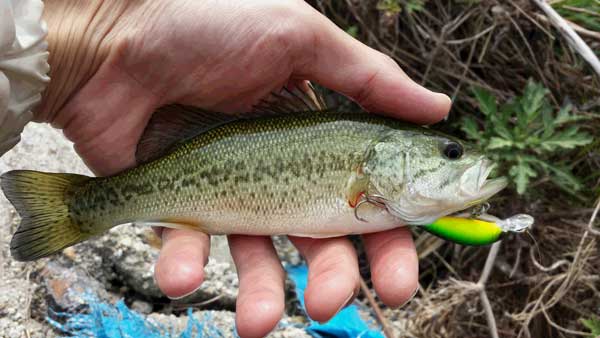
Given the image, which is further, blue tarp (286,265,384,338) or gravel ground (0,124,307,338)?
blue tarp (286,265,384,338)

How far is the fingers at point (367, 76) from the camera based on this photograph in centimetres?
251

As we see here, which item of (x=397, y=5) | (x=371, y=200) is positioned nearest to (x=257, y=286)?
(x=371, y=200)

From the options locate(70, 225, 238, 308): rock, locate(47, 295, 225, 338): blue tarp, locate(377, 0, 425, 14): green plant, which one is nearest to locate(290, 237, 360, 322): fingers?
locate(47, 295, 225, 338): blue tarp

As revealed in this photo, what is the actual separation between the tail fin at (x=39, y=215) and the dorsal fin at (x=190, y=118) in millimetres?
356

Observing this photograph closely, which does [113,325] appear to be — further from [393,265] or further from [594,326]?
[594,326]

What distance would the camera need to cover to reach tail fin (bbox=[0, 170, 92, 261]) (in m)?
2.42

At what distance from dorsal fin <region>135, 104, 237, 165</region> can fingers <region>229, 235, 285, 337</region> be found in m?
0.47

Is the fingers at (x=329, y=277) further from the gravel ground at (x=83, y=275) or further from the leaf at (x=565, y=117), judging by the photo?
the leaf at (x=565, y=117)

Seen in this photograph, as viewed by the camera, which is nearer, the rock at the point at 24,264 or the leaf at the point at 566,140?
the rock at the point at 24,264

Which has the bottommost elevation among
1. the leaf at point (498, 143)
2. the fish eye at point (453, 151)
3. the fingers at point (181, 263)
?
the fingers at point (181, 263)

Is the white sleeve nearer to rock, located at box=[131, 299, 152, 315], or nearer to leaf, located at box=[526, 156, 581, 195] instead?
rock, located at box=[131, 299, 152, 315]

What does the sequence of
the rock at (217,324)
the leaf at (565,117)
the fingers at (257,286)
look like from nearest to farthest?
1. the fingers at (257,286)
2. the rock at (217,324)
3. the leaf at (565,117)

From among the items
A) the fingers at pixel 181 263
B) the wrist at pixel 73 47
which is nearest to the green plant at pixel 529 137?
the fingers at pixel 181 263

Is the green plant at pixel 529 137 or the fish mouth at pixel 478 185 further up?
the fish mouth at pixel 478 185
